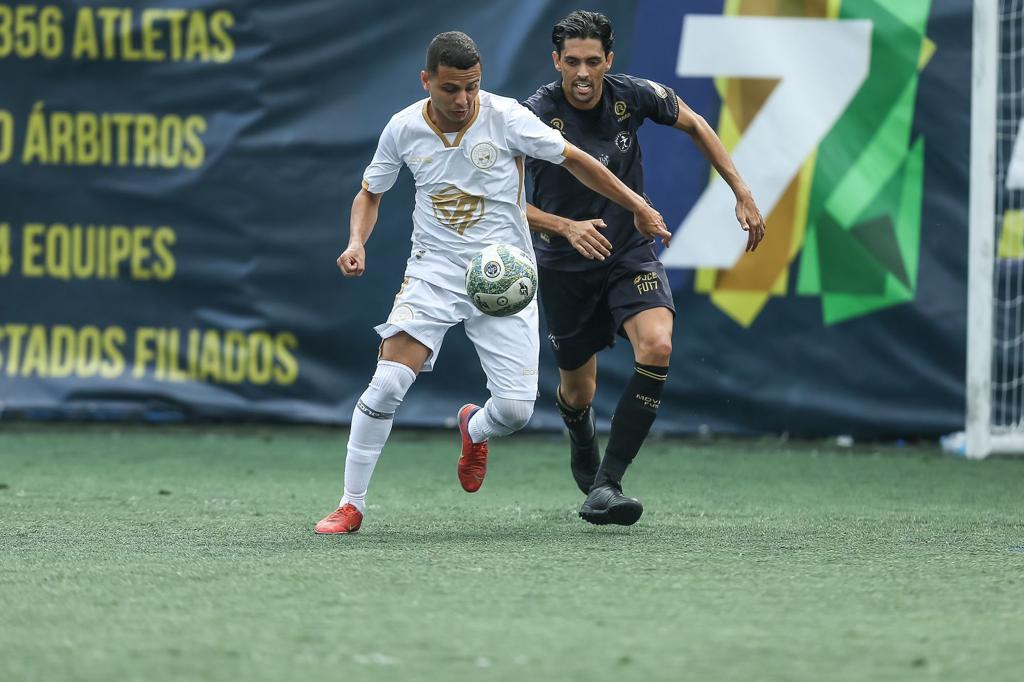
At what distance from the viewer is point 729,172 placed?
6262 mm

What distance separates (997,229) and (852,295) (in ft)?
3.12

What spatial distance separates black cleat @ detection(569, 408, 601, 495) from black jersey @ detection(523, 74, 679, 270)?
0.83 metres

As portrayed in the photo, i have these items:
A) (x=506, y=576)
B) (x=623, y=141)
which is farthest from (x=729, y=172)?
(x=506, y=576)

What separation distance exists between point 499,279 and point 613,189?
1.81ft

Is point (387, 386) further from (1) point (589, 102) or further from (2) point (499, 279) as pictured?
(1) point (589, 102)

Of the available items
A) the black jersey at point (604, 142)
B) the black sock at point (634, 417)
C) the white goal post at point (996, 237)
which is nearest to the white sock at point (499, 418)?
the black sock at point (634, 417)

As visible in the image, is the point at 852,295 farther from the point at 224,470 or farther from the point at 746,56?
the point at 224,470

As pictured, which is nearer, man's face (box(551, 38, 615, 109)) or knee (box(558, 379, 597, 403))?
man's face (box(551, 38, 615, 109))

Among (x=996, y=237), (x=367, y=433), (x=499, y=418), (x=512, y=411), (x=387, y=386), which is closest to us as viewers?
(x=387, y=386)

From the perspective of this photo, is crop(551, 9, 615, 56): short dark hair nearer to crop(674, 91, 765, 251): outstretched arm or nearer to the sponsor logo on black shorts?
crop(674, 91, 765, 251): outstretched arm

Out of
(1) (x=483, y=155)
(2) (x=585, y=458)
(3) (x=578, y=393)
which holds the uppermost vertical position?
(1) (x=483, y=155)

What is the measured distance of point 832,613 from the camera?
13.4 ft

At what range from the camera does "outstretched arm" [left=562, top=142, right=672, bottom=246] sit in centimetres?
568

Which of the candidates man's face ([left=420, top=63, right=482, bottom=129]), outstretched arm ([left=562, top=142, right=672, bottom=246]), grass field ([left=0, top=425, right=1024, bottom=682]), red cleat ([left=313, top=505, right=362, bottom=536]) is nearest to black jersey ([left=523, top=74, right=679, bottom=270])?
outstretched arm ([left=562, top=142, right=672, bottom=246])
